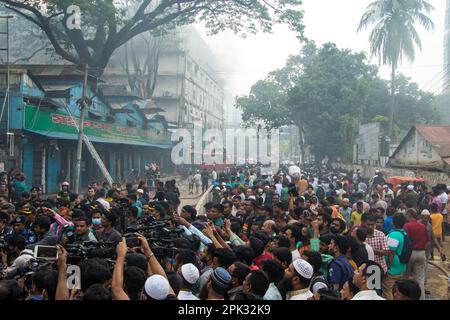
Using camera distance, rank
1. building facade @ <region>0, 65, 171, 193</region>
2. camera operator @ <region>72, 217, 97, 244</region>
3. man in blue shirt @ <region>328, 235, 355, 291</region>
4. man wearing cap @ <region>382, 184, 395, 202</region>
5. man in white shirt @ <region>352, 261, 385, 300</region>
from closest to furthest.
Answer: man in white shirt @ <region>352, 261, 385, 300</region>
man in blue shirt @ <region>328, 235, 355, 291</region>
camera operator @ <region>72, 217, 97, 244</region>
man wearing cap @ <region>382, 184, 395, 202</region>
building facade @ <region>0, 65, 171, 193</region>

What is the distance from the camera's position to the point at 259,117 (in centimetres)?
4397

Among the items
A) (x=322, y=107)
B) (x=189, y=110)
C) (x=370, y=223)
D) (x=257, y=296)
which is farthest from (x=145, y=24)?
(x=189, y=110)

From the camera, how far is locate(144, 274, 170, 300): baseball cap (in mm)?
3374

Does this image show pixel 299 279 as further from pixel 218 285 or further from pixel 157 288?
pixel 157 288

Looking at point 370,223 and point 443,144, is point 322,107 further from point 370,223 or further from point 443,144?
point 370,223

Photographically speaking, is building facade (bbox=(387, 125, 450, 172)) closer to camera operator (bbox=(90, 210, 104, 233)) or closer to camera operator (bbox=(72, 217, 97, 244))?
camera operator (bbox=(90, 210, 104, 233))

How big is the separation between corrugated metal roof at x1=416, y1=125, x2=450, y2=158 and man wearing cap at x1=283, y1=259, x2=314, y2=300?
57.2ft

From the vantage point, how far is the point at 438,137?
2070cm

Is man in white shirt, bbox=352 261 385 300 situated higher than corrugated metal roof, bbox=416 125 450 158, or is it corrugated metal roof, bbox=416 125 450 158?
corrugated metal roof, bbox=416 125 450 158

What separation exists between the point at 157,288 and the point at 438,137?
20499 mm

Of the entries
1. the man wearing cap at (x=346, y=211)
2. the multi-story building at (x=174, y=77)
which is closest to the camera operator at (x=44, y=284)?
the man wearing cap at (x=346, y=211)

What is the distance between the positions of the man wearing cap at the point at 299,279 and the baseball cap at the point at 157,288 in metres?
1.26

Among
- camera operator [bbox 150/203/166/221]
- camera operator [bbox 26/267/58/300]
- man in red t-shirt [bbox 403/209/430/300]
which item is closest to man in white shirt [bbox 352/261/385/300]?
camera operator [bbox 26/267/58/300]

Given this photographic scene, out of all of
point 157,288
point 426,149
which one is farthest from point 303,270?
point 426,149
